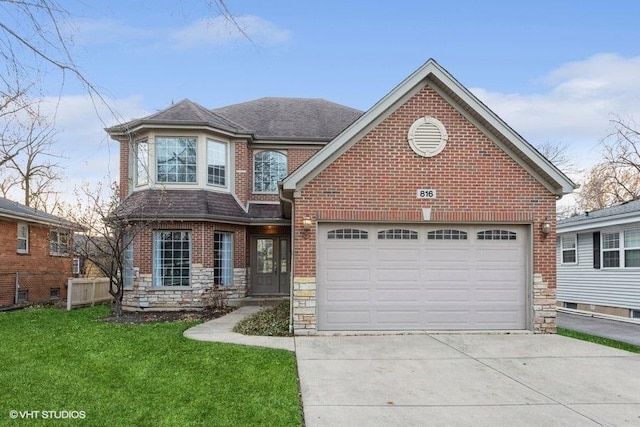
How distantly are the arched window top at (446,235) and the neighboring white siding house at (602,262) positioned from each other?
5954 mm

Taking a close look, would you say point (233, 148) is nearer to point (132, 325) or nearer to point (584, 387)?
point (132, 325)

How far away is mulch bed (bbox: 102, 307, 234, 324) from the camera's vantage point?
12797mm

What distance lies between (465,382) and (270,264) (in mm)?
11365

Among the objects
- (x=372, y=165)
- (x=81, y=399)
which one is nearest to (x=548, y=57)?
(x=372, y=165)

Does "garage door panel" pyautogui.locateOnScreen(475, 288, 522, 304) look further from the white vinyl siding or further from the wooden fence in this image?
the wooden fence

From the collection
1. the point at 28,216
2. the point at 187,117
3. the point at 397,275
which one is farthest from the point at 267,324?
the point at 28,216

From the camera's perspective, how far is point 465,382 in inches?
261

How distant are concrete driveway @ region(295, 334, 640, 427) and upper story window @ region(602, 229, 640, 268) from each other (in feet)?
18.4

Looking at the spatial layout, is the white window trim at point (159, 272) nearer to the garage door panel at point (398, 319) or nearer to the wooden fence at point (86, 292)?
the wooden fence at point (86, 292)

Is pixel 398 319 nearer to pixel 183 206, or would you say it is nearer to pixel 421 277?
pixel 421 277

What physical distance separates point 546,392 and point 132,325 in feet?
30.8

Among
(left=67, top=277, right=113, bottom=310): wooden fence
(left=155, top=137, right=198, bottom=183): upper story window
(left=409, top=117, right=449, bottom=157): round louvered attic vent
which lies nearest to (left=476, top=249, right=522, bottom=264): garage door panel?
(left=409, top=117, right=449, bottom=157): round louvered attic vent

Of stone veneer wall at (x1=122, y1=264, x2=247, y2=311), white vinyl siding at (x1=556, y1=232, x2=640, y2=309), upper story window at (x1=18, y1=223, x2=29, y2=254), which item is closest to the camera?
white vinyl siding at (x1=556, y1=232, x2=640, y2=309)

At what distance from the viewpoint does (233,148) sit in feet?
54.5
